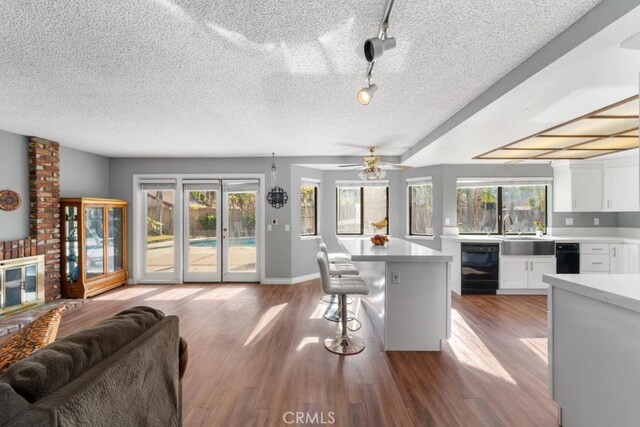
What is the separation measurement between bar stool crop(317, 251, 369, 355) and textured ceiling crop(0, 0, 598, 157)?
1.57 metres

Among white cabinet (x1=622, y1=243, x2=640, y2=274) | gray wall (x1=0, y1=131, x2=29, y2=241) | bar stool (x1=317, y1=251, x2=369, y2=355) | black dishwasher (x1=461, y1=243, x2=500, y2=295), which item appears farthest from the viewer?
black dishwasher (x1=461, y1=243, x2=500, y2=295)

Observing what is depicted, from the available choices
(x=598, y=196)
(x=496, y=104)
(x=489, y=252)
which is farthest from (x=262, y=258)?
(x=598, y=196)

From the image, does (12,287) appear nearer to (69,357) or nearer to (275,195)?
(275,195)

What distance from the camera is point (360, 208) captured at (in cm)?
604

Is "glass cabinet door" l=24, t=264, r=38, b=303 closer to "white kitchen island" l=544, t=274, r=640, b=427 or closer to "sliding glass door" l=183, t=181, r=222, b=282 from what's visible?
"sliding glass door" l=183, t=181, r=222, b=282

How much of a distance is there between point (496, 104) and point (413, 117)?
0.92m

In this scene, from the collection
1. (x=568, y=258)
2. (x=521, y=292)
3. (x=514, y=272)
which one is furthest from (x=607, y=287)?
(x=568, y=258)

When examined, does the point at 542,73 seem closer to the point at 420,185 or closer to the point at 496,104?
the point at 496,104

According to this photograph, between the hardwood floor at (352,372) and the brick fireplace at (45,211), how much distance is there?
900 millimetres

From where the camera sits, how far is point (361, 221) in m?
6.04

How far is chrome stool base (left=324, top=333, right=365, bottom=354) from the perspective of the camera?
2730 millimetres

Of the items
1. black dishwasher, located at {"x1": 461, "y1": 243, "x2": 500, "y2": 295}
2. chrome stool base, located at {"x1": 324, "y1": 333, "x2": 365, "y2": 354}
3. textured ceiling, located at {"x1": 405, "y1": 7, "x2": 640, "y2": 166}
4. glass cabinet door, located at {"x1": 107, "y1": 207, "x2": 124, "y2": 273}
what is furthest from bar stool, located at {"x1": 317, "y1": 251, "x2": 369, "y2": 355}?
glass cabinet door, located at {"x1": 107, "y1": 207, "x2": 124, "y2": 273}

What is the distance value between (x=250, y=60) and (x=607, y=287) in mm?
2536

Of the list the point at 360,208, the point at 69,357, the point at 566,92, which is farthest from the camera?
the point at 360,208
